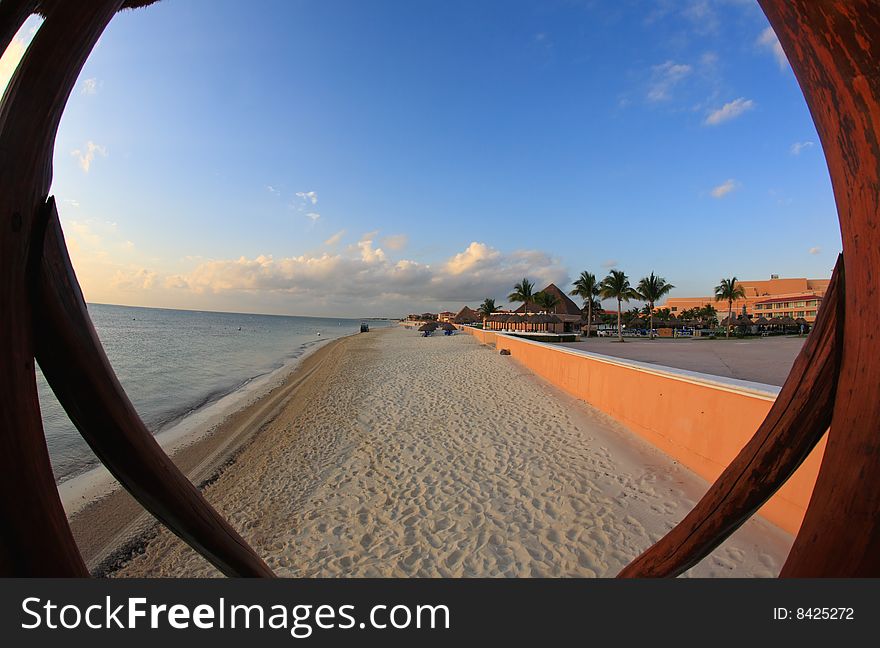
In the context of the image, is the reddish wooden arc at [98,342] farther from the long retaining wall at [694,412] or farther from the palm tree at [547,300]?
the palm tree at [547,300]

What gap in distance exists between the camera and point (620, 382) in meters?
6.71

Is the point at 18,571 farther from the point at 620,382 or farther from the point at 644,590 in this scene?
the point at 620,382

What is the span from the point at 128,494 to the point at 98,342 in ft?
25.7

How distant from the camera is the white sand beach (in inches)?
130

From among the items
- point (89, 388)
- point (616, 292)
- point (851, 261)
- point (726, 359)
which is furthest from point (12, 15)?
point (616, 292)

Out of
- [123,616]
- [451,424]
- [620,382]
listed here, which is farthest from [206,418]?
[123,616]

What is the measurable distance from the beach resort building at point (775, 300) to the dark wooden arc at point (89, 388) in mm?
67720

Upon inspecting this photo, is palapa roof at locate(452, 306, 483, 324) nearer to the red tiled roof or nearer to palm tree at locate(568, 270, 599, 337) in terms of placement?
palm tree at locate(568, 270, 599, 337)

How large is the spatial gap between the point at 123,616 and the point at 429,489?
14.0 ft

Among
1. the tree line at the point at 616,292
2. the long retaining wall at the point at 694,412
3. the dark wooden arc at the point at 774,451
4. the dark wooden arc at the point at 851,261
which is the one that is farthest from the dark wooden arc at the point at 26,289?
the tree line at the point at 616,292

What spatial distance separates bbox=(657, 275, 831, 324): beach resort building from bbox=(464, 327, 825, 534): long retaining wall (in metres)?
60.7

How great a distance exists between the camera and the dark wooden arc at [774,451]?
0.55 meters

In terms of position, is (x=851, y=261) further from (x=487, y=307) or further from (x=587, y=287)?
(x=487, y=307)

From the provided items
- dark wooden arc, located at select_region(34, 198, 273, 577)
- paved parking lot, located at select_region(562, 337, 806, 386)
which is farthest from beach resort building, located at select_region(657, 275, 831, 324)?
dark wooden arc, located at select_region(34, 198, 273, 577)
